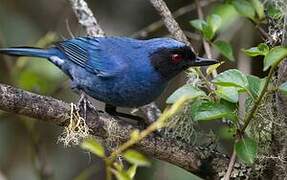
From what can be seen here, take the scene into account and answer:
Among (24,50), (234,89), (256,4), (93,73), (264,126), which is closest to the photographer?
(234,89)

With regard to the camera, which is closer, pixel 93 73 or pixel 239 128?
pixel 239 128

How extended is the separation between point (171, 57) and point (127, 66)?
0.30 meters

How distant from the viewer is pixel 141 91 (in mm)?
3529

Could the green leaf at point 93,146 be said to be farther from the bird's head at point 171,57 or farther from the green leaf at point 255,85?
the bird's head at point 171,57

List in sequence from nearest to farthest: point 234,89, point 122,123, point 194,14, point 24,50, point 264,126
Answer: point 234,89, point 264,126, point 122,123, point 24,50, point 194,14

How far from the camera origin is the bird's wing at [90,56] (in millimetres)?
3721

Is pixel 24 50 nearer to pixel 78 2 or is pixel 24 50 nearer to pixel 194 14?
pixel 78 2

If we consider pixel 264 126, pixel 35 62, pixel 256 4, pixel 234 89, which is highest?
pixel 35 62

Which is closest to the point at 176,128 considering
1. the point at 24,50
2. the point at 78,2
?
the point at 78,2

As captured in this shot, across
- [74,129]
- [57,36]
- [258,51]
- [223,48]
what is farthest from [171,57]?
[57,36]

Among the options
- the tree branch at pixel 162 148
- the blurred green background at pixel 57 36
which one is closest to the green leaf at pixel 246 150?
the tree branch at pixel 162 148

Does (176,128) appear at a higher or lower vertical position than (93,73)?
lower

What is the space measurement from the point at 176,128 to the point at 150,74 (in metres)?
0.65

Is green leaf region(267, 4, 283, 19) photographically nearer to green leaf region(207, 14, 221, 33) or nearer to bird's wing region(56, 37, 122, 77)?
green leaf region(207, 14, 221, 33)
